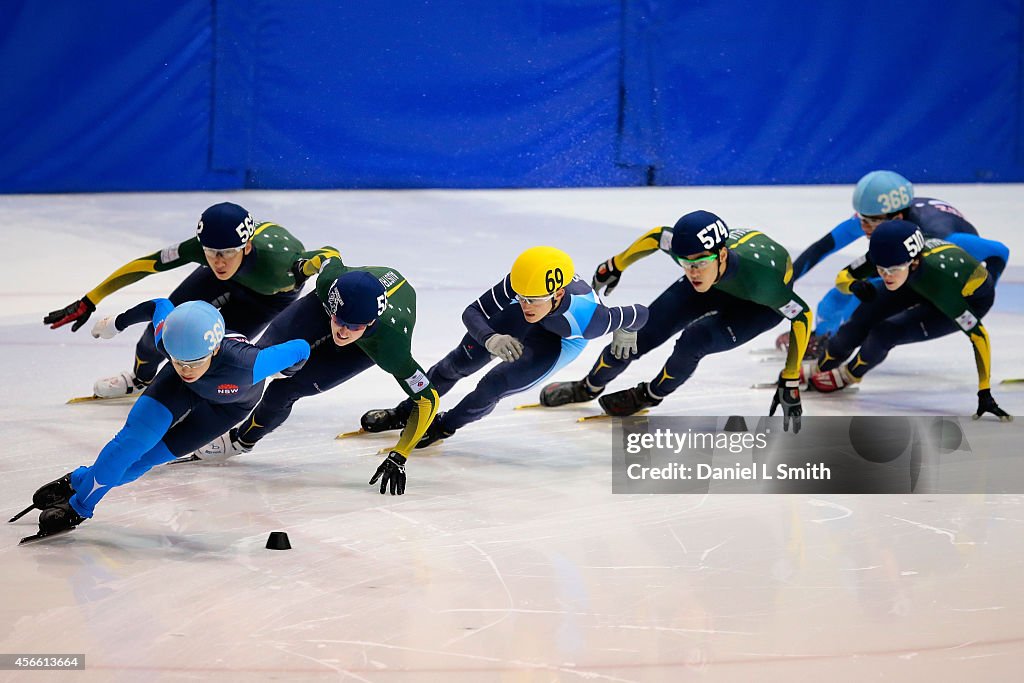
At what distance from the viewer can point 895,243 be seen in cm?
558

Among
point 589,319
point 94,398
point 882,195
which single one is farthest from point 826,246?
point 94,398

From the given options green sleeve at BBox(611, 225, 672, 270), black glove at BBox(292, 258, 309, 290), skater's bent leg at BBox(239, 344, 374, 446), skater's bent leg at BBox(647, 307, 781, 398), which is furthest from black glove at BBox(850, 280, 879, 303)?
black glove at BBox(292, 258, 309, 290)

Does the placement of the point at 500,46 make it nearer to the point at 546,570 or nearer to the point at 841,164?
the point at 841,164

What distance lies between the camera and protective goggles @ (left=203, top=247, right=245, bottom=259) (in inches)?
205

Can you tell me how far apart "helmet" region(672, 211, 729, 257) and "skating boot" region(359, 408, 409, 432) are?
1409 millimetres

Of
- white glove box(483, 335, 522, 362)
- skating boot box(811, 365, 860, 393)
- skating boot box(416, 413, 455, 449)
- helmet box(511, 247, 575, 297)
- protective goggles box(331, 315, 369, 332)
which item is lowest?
skating boot box(416, 413, 455, 449)

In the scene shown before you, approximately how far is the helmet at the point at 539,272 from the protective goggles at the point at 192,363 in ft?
4.45

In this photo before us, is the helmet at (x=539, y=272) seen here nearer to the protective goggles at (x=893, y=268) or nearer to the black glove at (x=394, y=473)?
the black glove at (x=394, y=473)

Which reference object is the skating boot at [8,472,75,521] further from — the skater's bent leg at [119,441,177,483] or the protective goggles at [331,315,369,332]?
the protective goggles at [331,315,369,332]

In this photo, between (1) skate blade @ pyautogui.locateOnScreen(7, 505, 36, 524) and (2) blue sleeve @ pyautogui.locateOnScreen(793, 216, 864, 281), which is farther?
(2) blue sleeve @ pyautogui.locateOnScreen(793, 216, 864, 281)

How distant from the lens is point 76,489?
3.94m

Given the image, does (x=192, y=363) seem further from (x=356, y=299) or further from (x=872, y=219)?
(x=872, y=219)

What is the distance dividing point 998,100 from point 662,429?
330 inches

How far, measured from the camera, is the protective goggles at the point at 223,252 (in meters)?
5.20
